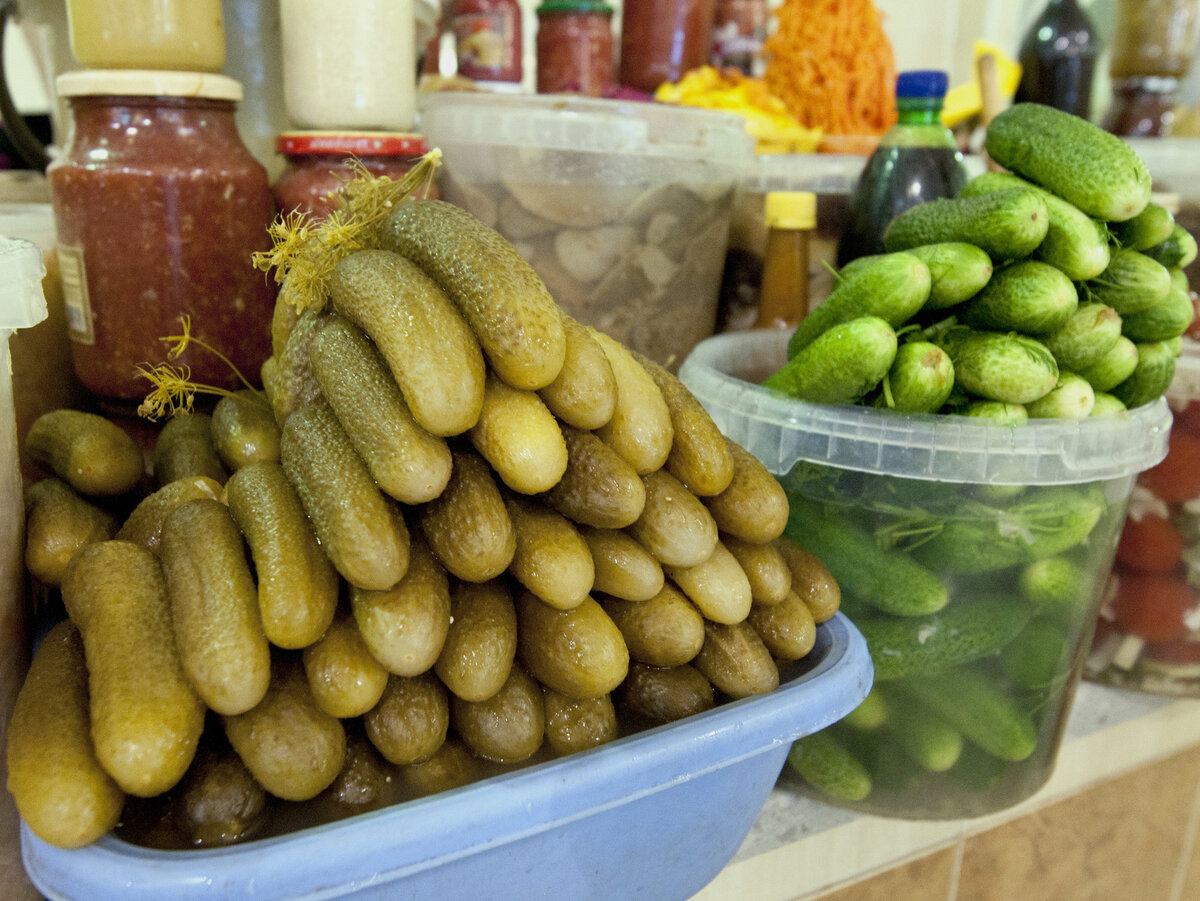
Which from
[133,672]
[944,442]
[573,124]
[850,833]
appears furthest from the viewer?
[573,124]

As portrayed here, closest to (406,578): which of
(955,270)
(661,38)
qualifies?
(955,270)

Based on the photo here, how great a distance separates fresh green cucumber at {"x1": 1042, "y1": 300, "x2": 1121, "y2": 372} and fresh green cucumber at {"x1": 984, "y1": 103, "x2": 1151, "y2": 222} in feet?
0.30

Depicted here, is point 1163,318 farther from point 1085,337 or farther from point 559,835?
point 559,835

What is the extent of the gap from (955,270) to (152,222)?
684 millimetres

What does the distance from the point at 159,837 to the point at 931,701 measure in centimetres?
59

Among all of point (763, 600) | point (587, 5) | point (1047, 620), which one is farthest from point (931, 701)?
point (587, 5)

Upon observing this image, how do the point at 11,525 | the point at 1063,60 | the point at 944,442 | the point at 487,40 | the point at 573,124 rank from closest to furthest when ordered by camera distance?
the point at 11,525 < the point at 944,442 < the point at 573,124 < the point at 487,40 < the point at 1063,60

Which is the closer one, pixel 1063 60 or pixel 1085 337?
pixel 1085 337

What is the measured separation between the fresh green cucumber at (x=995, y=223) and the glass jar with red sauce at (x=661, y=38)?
2.41 ft

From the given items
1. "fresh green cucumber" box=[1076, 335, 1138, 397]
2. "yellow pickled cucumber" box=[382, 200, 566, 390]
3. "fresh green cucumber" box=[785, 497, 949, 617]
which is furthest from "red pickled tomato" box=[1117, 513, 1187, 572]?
"yellow pickled cucumber" box=[382, 200, 566, 390]

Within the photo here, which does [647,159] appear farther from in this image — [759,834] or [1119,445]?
[759,834]

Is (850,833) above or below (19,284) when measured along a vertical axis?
below

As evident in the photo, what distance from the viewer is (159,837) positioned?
0.45 m

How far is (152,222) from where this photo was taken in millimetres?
775
